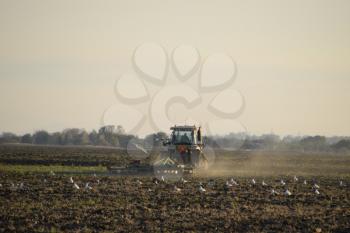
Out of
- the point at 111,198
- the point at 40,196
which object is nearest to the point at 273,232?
the point at 111,198

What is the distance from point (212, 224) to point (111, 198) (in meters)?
6.22

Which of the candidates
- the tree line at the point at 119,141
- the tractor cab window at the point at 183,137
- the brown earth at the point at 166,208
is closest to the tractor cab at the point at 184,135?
the tractor cab window at the point at 183,137

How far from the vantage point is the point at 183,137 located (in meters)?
38.3

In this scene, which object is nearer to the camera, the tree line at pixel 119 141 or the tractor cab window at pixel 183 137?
the tractor cab window at pixel 183 137

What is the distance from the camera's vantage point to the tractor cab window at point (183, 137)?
125 ft

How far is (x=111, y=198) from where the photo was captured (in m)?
22.6

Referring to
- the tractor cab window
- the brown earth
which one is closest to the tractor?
the tractor cab window

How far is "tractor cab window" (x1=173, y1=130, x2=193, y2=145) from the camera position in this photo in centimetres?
3816

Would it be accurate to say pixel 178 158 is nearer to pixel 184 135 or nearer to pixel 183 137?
pixel 183 137

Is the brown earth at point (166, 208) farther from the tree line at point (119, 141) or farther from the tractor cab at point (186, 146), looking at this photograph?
the tree line at point (119, 141)

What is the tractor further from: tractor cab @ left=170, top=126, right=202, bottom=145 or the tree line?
the tree line

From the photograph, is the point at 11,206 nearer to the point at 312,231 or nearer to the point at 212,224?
the point at 212,224

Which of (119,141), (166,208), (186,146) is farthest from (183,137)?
(119,141)

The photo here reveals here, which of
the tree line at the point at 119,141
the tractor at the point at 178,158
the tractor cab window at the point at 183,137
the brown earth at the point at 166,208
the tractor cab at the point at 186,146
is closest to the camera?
the brown earth at the point at 166,208
